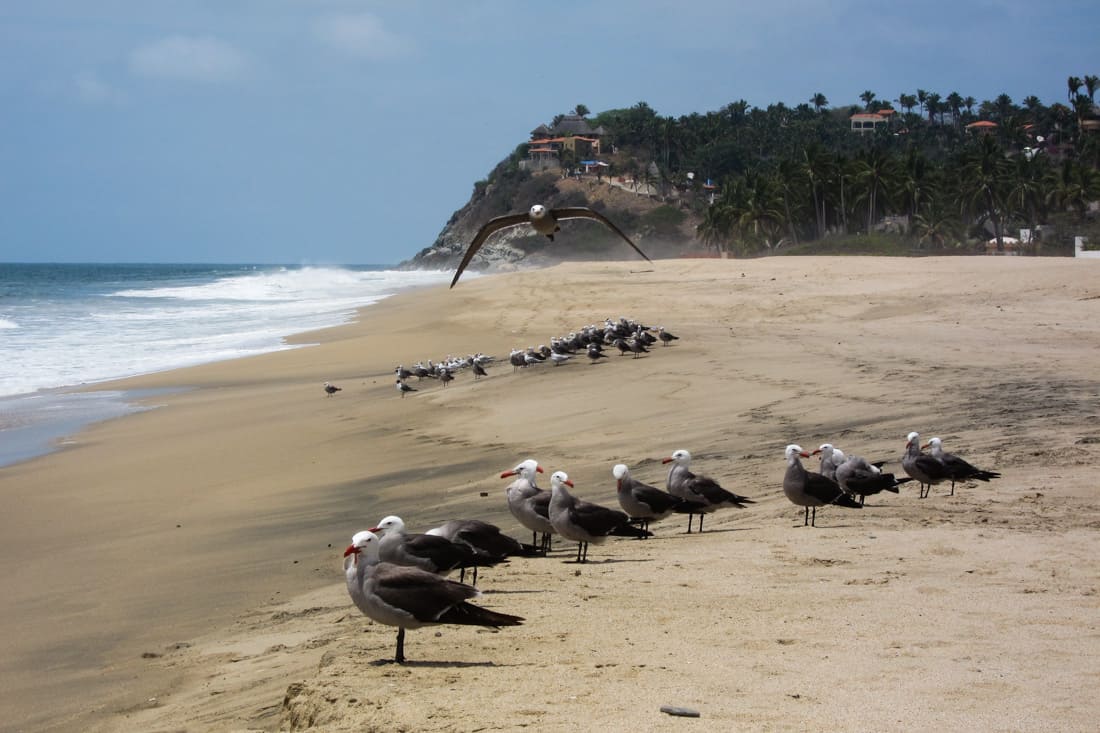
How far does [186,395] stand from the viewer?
2339 centimetres

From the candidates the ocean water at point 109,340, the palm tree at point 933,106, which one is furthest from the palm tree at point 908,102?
the ocean water at point 109,340

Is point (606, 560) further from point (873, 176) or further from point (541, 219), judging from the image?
point (873, 176)

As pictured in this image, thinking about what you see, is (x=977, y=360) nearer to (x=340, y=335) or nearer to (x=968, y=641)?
(x=968, y=641)

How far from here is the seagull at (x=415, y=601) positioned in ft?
18.8

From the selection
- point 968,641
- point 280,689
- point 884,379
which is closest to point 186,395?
point 884,379

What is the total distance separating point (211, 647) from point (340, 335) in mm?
28940

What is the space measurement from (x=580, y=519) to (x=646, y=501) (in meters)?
0.98

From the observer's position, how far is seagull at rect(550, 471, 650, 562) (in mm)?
8195

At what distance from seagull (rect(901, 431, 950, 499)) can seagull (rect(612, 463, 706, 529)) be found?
193cm

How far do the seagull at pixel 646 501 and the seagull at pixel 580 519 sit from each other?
59cm

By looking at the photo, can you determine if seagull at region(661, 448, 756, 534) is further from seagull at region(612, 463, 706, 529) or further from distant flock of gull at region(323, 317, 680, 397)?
distant flock of gull at region(323, 317, 680, 397)

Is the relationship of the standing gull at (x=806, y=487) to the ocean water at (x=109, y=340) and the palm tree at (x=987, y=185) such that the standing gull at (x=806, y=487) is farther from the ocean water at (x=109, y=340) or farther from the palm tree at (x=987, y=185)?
the palm tree at (x=987, y=185)

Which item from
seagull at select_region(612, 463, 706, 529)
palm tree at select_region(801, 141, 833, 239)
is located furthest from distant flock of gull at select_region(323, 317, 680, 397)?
palm tree at select_region(801, 141, 833, 239)

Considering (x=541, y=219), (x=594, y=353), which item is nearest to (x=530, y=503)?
(x=541, y=219)
